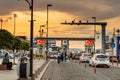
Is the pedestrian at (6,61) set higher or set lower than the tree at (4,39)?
lower

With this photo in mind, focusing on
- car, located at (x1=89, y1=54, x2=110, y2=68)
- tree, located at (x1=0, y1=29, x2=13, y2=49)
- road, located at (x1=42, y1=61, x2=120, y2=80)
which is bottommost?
road, located at (x1=42, y1=61, x2=120, y2=80)

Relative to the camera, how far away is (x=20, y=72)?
27.0m

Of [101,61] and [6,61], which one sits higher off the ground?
[6,61]

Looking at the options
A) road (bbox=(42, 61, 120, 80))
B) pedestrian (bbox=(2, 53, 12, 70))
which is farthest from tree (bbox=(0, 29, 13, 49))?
road (bbox=(42, 61, 120, 80))

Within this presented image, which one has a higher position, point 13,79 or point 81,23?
point 81,23

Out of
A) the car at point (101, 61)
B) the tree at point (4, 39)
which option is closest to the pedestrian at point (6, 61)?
the tree at point (4, 39)

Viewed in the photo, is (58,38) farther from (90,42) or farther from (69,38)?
(90,42)

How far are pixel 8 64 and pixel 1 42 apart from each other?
226cm

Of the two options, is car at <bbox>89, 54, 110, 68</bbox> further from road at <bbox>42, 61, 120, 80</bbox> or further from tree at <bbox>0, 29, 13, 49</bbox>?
tree at <bbox>0, 29, 13, 49</bbox>

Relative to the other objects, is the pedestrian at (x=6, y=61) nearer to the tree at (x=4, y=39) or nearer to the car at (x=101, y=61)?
the tree at (x=4, y=39)

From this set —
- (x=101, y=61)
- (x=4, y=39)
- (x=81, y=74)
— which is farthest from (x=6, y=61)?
(x=101, y=61)

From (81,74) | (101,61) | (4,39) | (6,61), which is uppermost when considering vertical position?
(4,39)

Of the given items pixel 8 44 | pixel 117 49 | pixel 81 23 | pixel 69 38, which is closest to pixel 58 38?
pixel 69 38

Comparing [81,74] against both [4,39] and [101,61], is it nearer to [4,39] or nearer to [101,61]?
[4,39]
